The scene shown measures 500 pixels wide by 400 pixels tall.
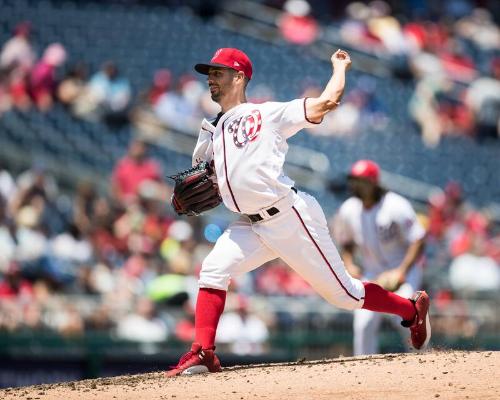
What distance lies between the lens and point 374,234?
320 inches

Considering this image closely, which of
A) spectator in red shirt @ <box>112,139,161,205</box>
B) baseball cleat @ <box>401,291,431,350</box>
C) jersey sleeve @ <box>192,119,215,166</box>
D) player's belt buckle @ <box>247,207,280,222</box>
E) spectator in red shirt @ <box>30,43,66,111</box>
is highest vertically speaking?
spectator in red shirt @ <box>30,43,66,111</box>

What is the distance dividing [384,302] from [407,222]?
5.09ft

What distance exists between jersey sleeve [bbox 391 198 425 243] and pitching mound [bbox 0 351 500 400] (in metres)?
1.30

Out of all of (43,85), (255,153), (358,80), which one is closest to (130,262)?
(43,85)

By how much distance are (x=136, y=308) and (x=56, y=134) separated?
→ 3993mm

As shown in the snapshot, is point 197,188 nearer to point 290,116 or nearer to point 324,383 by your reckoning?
point 290,116

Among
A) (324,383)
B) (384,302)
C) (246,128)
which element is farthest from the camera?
(384,302)

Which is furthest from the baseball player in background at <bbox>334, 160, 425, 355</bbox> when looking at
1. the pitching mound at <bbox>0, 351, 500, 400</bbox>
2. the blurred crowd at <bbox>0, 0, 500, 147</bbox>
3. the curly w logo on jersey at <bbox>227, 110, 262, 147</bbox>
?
the blurred crowd at <bbox>0, 0, 500, 147</bbox>

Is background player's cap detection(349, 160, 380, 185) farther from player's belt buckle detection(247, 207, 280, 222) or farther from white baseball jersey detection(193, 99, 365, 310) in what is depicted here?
player's belt buckle detection(247, 207, 280, 222)

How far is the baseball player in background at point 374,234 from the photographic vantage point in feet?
26.1

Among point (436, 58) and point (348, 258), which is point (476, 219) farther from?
point (348, 258)

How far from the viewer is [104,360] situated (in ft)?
32.4

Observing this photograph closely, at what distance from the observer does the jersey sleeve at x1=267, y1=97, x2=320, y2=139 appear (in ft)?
19.4

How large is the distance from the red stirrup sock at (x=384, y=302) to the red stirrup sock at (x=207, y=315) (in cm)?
81
